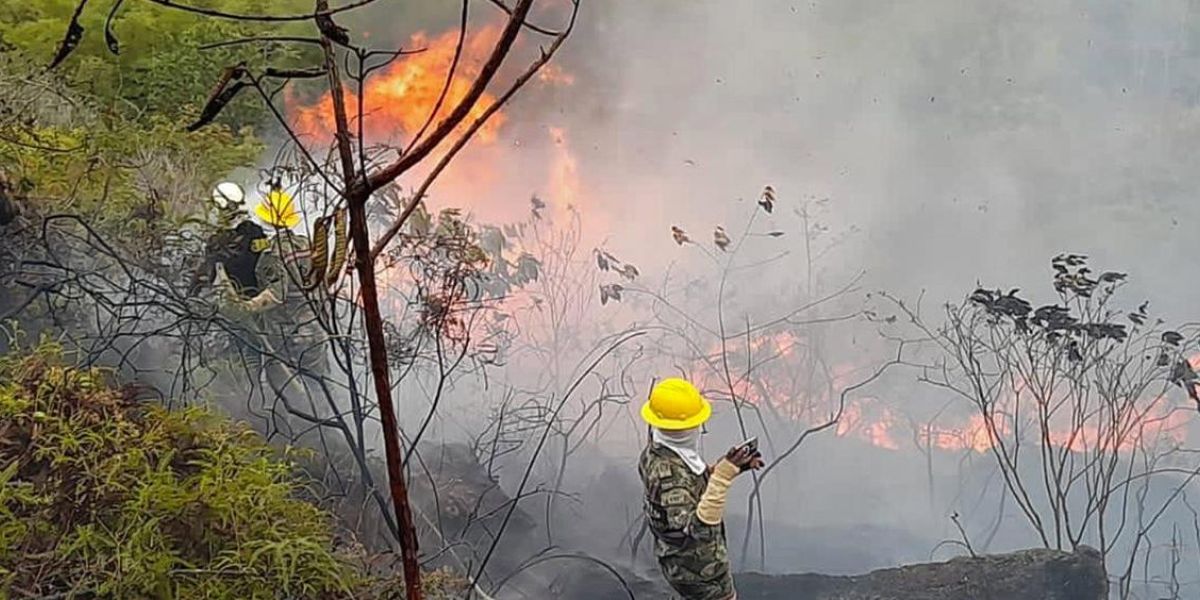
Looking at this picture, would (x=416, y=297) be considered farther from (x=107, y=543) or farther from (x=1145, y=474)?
(x=1145, y=474)

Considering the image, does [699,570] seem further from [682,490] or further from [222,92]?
[222,92]

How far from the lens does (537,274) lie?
2574 mm

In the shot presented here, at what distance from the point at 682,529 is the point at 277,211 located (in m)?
A: 0.88

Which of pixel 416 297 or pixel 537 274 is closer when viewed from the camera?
pixel 416 297

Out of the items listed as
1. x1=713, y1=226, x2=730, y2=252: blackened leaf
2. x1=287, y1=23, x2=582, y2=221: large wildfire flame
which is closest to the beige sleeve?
x1=713, y1=226, x2=730, y2=252: blackened leaf

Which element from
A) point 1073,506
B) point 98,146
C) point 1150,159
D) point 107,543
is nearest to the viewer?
point 107,543

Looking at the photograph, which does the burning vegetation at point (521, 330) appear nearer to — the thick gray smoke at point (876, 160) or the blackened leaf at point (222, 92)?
the thick gray smoke at point (876, 160)

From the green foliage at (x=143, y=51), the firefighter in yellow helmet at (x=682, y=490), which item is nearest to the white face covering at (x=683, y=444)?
the firefighter in yellow helmet at (x=682, y=490)

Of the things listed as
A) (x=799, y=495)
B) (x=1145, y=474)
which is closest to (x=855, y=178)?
(x=799, y=495)

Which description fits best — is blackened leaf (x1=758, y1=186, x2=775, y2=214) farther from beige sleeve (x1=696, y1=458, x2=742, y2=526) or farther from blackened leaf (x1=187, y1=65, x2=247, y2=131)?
blackened leaf (x1=187, y1=65, x2=247, y2=131)

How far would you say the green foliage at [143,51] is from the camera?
2205 millimetres

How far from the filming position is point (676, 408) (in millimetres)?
1542

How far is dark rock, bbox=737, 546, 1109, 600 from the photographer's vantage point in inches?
89.4

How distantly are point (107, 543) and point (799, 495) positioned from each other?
1732 mm
